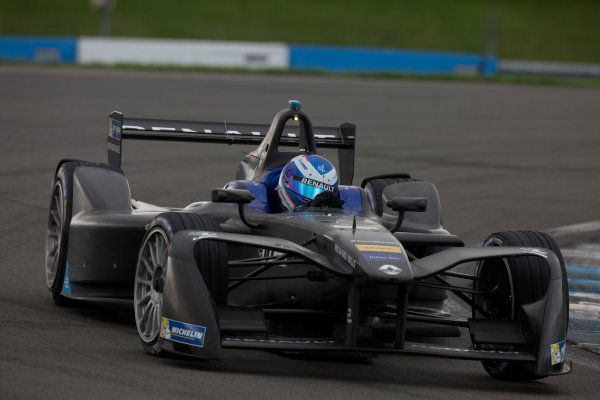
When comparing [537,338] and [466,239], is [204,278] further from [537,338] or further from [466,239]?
[466,239]

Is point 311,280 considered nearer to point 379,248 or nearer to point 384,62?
point 379,248

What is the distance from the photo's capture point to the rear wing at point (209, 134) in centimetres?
999

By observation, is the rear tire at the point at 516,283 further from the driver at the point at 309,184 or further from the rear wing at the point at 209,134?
the rear wing at the point at 209,134

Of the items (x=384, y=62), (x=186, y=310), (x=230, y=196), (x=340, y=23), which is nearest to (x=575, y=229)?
(x=230, y=196)

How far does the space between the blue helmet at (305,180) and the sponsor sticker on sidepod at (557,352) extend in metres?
1.90

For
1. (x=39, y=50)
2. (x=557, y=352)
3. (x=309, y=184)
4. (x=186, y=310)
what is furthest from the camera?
(x=39, y=50)

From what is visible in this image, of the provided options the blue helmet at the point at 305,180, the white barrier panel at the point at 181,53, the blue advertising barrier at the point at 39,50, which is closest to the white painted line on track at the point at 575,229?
the blue helmet at the point at 305,180

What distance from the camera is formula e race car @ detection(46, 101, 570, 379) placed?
21.9 ft

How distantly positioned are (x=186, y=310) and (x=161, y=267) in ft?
1.81

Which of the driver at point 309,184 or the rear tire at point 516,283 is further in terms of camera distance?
the driver at point 309,184

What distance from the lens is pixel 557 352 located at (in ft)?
22.8

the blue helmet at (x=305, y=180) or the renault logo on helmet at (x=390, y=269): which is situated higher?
the blue helmet at (x=305, y=180)

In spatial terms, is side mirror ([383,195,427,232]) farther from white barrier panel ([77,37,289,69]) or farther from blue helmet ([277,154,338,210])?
white barrier panel ([77,37,289,69])

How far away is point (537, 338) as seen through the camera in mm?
6922
